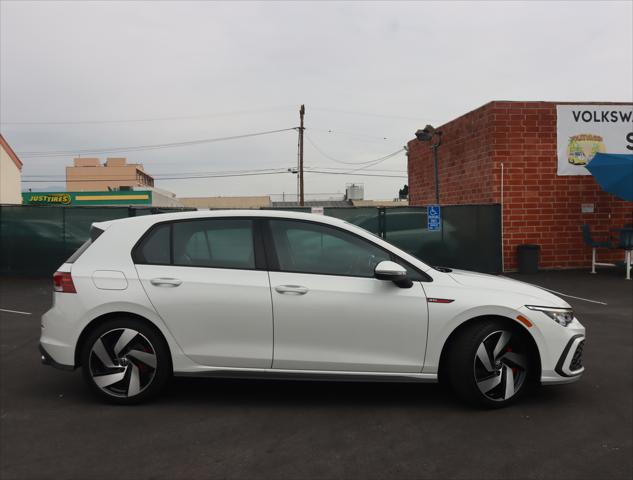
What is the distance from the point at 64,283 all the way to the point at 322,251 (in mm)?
2057

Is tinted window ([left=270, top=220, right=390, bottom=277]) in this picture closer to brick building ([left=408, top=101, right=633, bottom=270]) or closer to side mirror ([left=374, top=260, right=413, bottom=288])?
side mirror ([left=374, top=260, right=413, bottom=288])

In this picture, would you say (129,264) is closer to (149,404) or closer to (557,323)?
(149,404)

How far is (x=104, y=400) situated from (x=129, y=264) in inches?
42.8

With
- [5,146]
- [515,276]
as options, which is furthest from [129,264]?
[5,146]

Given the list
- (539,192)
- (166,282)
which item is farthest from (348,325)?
(539,192)

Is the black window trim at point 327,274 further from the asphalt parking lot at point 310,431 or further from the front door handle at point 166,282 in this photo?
the asphalt parking lot at point 310,431

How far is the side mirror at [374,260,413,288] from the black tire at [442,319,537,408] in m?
0.58

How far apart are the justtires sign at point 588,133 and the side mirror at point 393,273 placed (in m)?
12.2

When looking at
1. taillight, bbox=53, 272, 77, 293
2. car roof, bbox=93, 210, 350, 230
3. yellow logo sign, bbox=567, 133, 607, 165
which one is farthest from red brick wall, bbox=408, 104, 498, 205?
taillight, bbox=53, 272, 77, 293

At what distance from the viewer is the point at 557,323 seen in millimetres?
4090

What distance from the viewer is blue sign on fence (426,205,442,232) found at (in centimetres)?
1388

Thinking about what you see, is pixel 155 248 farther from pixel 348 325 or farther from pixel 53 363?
pixel 348 325

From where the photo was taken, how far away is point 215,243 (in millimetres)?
4273

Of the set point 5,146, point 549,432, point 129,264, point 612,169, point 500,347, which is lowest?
point 549,432
